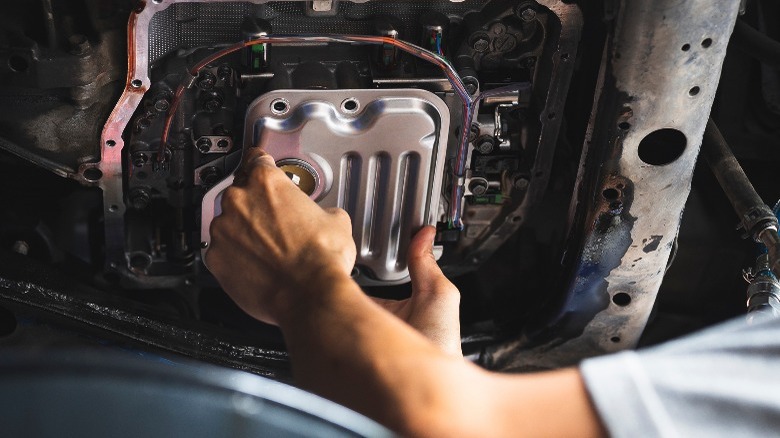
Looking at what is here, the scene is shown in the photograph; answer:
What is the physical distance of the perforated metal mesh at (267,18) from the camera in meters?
2.27

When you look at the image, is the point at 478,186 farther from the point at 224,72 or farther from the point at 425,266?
the point at 224,72

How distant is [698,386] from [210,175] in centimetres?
151

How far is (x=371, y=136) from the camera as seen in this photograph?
2.34 metres

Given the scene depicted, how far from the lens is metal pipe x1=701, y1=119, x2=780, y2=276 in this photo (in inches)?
91.7

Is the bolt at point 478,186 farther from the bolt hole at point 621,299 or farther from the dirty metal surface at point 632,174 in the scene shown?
the bolt hole at point 621,299

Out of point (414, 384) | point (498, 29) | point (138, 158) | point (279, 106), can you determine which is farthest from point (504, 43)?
point (414, 384)

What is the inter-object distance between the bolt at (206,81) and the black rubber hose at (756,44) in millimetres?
1325

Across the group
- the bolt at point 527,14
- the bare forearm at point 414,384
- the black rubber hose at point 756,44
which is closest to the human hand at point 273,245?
the bare forearm at point 414,384

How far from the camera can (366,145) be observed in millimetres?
2350

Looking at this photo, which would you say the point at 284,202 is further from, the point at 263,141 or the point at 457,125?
the point at 457,125

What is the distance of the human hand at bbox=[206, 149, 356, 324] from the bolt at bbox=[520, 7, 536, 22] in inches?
26.9

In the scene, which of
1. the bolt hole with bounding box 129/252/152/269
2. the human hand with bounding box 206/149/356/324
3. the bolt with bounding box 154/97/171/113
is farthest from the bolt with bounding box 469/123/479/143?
the bolt hole with bounding box 129/252/152/269

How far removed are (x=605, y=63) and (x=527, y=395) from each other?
1118 millimetres

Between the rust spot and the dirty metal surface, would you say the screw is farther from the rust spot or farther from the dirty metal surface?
the rust spot
